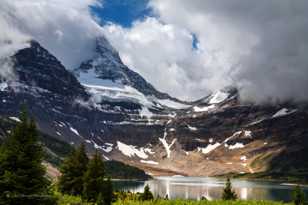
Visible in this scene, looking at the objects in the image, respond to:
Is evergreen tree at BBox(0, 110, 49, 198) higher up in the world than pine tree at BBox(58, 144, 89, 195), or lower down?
lower down

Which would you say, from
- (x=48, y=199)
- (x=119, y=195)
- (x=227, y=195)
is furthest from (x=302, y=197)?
(x=48, y=199)

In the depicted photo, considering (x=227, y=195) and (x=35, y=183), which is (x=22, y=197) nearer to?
(x=35, y=183)

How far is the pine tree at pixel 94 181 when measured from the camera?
4936 centimetres

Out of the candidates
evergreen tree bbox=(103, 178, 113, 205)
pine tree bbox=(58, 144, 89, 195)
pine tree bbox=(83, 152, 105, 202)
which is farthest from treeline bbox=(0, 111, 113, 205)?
pine tree bbox=(58, 144, 89, 195)

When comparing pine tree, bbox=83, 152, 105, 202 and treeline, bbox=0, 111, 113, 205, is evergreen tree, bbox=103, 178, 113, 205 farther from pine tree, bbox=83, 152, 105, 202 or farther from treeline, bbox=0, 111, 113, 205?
treeline, bbox=0, 111, 113, 205

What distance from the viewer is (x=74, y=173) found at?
56500mm

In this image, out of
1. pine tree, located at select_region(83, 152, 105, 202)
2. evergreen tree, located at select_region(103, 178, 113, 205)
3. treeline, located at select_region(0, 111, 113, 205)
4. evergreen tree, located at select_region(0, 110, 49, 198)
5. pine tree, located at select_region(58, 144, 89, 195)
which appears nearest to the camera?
treeline, located at select_region(0, 111, 113, 205)

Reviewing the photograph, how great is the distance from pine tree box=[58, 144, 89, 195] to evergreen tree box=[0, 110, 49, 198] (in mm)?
25501

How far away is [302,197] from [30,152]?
41.5m

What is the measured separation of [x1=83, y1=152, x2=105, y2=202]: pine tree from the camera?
49.4 metres

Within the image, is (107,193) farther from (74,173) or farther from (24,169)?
(24,169)

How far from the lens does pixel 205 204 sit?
1497 inches

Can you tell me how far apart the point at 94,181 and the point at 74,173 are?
6698mm

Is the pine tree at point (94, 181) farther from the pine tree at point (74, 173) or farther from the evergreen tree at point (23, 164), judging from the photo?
the evergreen tree at point (23, 164)
